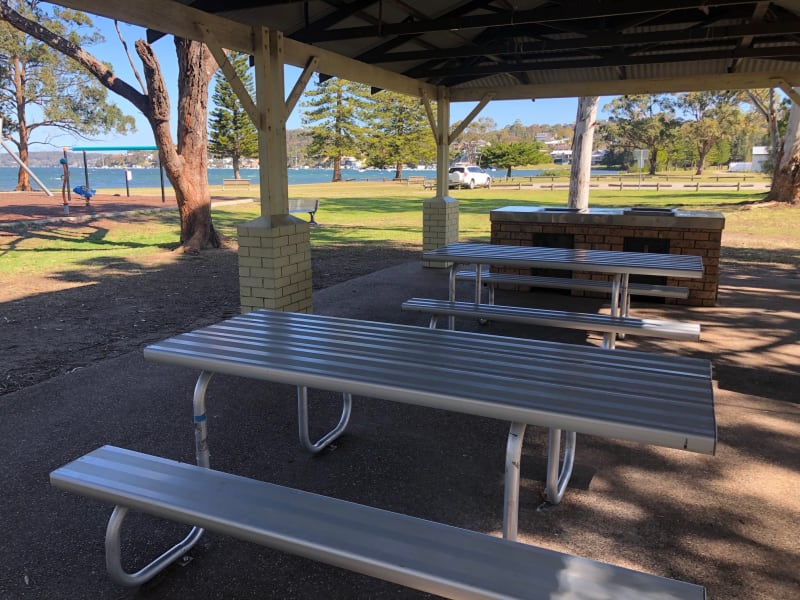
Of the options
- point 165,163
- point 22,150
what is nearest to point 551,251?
point 165,163

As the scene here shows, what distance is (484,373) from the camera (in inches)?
87.2

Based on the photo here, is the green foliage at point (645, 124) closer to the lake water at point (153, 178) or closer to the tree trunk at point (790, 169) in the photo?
the lake water at point (153, 178)

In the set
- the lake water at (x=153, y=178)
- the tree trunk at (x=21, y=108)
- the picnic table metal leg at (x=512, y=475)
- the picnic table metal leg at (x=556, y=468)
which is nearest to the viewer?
the picnic table metal leg at (x=512, y=475)

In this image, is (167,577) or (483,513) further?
(483,513)

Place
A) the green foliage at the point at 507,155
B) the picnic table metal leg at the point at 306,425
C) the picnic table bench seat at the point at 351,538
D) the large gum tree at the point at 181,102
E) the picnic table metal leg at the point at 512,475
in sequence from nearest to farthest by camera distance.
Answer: the picnic table bench seat at the point at 351,538 → the picnic table metal leg at the point at 512,475 → the picnic table metal leg at the point at 306,425 → the large gum tree at the point at 181,102 → the green foliage at the point at 507,155

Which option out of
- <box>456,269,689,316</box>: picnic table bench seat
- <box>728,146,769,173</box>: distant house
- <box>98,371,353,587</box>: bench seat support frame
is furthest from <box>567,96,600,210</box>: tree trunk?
<box>728,146,769,173</box>: distant house

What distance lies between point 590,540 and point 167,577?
67.9 inches

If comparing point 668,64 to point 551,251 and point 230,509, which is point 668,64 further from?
point 230,509

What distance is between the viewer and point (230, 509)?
6.19 ft

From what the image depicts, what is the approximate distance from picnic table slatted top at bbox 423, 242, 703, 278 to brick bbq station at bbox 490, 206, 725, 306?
5.20 feet

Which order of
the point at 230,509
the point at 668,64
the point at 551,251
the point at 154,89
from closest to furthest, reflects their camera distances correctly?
the point at 230,509, the point at 551,251, the point at 668,64, the point at 154,89

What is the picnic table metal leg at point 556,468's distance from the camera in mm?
2727

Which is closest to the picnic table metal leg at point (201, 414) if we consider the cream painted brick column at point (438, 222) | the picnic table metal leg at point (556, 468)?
the picnic table metal leg at point (556, 468)

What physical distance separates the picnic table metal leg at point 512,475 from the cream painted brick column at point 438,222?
7335 millimetres
